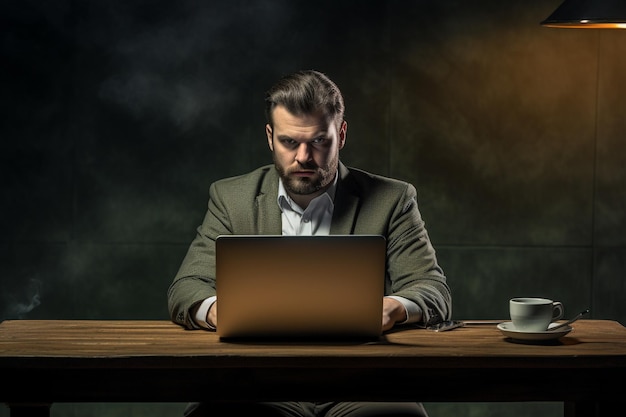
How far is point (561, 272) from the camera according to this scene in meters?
4.34

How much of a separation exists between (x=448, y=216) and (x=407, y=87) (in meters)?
0.59

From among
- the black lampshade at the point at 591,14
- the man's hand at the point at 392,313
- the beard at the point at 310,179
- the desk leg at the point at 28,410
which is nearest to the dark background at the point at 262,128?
the black lampshade at the point at 591,14

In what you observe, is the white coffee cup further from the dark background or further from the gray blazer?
the dark background

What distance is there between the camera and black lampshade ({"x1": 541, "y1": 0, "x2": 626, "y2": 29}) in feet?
10.5

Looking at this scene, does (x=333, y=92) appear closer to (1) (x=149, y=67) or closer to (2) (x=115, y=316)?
(1) (x=149, y=67)

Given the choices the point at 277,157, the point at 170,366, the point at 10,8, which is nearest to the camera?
A: the point at 170,366

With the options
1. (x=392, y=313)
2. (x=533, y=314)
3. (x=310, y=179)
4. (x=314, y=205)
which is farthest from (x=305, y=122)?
(x=533, y=314)

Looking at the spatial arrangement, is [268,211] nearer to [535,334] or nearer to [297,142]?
[297,142]

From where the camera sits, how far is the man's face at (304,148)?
2998 millimetres

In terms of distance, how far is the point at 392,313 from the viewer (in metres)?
2.62

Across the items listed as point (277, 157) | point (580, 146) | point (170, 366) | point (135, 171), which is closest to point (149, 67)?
point (135, 171)

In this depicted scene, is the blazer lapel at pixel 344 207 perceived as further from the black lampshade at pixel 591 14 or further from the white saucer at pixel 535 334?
the black lampshade at pixel 591 14

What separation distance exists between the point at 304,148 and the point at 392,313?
0.64 m

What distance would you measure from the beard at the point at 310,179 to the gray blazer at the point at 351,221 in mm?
94
